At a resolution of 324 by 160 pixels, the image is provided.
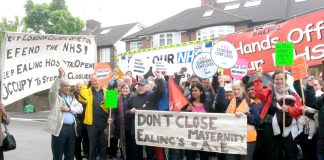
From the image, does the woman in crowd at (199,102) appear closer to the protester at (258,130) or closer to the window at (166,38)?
the protester at (258,130)

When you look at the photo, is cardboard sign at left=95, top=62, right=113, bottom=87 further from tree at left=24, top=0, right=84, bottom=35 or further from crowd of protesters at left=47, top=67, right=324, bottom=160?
tree at left=24, top=0, right=84, bottom=35

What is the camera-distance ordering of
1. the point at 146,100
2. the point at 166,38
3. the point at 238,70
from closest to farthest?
the point at 146,100 < the point at 238,70 < the point at 166,38

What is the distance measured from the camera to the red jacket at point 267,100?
19.4 ft

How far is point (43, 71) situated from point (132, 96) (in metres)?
1.75

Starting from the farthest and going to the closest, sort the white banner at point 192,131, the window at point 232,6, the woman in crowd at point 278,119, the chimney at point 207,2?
the chimney at point 207,2 < the window at point 232,6 < the woman in crowd at point 278,119 < the white banner at point 192,131

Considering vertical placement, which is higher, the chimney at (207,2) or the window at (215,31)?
the chimney at (207,2)

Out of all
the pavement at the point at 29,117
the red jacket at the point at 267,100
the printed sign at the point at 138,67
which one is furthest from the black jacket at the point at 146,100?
the pavement at the point at 29,117

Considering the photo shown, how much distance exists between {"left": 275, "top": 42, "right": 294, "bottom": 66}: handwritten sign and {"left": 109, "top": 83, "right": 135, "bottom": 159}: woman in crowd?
3100 millimetres

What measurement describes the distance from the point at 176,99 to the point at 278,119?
180 centimetres

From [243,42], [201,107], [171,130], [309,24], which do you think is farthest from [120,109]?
[309,24]

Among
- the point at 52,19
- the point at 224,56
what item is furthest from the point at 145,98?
the point at 52,19

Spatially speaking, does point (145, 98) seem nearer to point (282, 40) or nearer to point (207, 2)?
point (282, 40)

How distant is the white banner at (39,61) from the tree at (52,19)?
35.0 metres

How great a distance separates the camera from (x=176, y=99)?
673 centimetres
